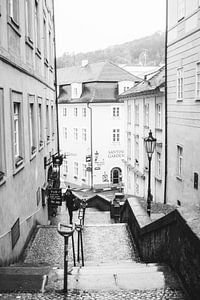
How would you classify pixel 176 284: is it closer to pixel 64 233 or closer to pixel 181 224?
pixel 181 224

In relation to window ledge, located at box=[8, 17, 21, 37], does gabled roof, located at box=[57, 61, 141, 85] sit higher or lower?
higher

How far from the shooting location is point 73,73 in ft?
179

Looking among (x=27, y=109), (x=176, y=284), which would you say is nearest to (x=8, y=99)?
(x=27, y=109)

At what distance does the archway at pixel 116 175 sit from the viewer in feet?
159

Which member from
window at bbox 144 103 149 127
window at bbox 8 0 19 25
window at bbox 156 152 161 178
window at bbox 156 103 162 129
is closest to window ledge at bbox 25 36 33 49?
window at bbox 8 0 19 25

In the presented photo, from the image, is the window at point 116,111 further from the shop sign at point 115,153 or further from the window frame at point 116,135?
the shop sign at point 115,153

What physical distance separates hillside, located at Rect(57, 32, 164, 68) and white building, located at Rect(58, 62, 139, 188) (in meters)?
21.5

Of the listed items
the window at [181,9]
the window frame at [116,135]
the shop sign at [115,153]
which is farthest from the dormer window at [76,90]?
the window at [181,9]

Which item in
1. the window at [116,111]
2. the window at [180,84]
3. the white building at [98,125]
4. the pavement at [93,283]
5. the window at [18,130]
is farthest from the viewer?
the window at [116,111]

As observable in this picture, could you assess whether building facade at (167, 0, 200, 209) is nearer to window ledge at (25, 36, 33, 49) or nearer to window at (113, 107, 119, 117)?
window ledge at (25, 36, 33, 49)

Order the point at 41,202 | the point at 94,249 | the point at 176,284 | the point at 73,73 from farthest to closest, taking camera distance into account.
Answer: the point at 73,73 → the point at 41,202 → the point at 94,249 → the point at 176,284

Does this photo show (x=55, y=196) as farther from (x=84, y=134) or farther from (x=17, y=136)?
(x=84, y=134)

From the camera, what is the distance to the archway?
159ft

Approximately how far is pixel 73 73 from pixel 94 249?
4566 centimetres
